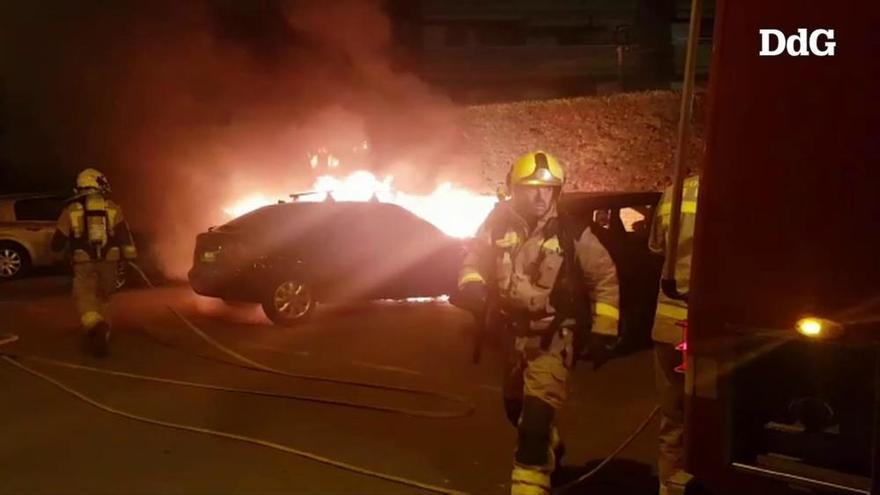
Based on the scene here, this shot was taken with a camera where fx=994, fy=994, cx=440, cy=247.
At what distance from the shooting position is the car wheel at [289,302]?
10766 millimetres

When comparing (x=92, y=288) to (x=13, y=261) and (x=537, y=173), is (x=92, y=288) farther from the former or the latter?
(x=13, y=261)

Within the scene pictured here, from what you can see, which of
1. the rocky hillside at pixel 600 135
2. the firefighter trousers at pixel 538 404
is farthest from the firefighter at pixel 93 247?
the rocky hillside at pixel 600 135

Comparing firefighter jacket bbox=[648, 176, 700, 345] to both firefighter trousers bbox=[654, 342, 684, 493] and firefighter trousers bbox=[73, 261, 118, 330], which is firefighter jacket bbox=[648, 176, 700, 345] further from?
firefighter trousers bbox=[73, 261, 118, 330]

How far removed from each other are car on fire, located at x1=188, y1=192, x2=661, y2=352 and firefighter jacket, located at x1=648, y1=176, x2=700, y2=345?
4.79 m

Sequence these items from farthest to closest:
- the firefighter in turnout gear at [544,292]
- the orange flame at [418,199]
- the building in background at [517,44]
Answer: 1. the building in background at [517,44]
2. the orange flame at [418,199]
3. the firefighter in turnout gear at [544,292]

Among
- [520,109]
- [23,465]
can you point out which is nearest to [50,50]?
[520,109]

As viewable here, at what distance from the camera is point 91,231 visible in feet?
29.2

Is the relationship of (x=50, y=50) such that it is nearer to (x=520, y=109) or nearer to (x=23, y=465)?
(x=520, y=109)

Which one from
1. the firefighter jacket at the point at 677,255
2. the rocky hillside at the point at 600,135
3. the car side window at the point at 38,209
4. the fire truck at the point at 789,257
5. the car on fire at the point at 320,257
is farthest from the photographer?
the car side window at the point at 38,209


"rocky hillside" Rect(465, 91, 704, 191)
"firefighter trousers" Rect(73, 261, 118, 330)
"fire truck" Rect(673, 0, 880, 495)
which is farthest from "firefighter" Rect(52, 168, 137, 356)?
"fire truck" Rect(673, 0, 880, 495)

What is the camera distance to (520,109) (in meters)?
15.7

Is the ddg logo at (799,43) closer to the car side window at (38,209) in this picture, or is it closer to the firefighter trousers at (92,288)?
the firefighter trousers at (92,288)

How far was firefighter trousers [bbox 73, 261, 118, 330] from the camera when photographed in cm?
896

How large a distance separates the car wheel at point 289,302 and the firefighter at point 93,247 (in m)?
1.97
